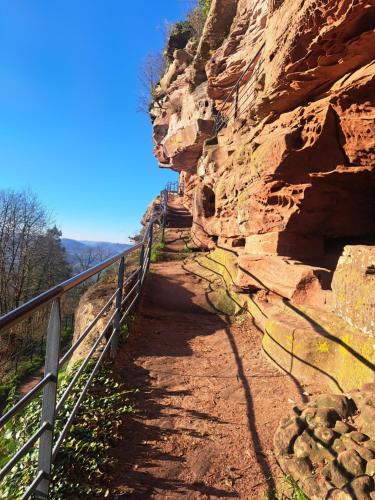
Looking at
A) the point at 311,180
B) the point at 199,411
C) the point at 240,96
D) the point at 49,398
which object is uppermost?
the point at 240,96

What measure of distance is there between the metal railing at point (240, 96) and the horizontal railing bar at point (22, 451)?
29.5ft

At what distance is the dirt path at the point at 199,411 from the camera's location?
2213mm

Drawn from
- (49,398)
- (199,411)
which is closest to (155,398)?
(199,411)

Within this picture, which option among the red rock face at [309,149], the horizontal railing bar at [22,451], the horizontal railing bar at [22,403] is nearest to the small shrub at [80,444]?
the horizontal railing bar at [22,451]

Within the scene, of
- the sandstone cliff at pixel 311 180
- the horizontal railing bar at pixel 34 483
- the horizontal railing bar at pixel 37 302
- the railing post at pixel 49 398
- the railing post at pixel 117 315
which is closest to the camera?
the horizontal railing bar at pixel 37 302

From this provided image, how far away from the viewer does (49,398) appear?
1.89 meters

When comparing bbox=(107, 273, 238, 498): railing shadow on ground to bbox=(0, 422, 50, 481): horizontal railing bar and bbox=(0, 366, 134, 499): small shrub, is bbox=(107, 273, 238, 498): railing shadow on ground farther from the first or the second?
bbox=(0, 422, 50, 481): horizontal railing bar

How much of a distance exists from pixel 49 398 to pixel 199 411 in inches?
62.3

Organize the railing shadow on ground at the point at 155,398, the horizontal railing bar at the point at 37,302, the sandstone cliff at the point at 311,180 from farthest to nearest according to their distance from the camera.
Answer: the sandstone cliff at the point at 311,180 → the railing shadow on ground at the point at 155,398 → the horizontal railing bar at the point at 37,302

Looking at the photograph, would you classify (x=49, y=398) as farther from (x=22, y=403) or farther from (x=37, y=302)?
(x=37, y=302)

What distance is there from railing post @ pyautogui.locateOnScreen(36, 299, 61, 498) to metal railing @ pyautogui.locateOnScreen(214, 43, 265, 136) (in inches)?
340

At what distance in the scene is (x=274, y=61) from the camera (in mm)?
5566

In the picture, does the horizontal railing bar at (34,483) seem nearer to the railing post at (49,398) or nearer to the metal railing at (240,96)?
the railing post at (49,398)

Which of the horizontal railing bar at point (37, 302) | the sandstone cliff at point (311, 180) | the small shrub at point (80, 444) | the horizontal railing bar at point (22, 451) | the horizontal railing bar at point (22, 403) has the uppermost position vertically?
the sandstone cliff at point (311, 180)
